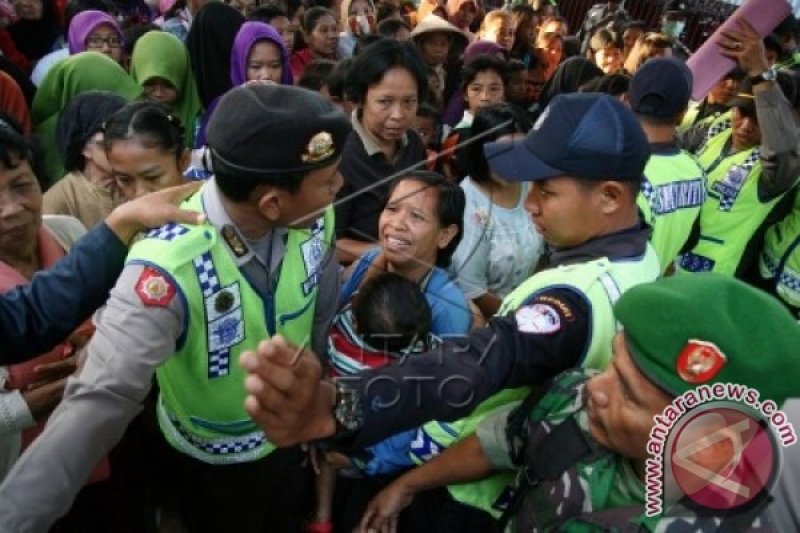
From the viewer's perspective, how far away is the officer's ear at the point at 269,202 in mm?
1495

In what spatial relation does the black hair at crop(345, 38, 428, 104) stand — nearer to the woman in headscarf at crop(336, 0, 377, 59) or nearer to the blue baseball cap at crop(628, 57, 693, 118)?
the blue baseball cap at crop(628, 57, 693, 118)

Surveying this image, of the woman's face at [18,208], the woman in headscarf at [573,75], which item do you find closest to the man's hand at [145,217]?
the woman's face at [18,208]

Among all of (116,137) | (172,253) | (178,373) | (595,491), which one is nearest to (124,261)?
(172,253)

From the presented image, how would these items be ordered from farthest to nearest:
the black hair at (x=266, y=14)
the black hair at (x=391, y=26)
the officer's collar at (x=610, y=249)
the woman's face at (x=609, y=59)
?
the woman's face at (x=609, y=59), the black hair at (x=391, y=26), the black hair at (x=266, y=14), the officer's collar at (x=610, y=249)

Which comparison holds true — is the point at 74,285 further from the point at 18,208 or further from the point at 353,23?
the point at 353,23

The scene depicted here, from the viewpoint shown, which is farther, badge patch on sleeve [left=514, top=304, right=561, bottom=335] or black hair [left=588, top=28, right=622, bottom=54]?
black hair [left=588, top=28, right=622, bottom=54]

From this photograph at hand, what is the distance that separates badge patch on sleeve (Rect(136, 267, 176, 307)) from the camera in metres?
1.35

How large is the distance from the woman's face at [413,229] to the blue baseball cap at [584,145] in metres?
0.67

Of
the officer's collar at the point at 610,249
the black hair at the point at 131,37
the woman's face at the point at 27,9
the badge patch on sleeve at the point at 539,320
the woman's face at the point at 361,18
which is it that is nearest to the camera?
the badge patch on sleeve at the point at 539,320

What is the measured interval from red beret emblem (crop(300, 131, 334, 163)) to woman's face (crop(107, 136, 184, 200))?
92 centimetres

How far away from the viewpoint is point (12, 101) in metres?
2.91

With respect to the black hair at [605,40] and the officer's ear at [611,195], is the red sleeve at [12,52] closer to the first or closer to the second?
the officer's ear at [611,195]

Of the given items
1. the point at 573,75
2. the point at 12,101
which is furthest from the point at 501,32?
the point at 12,101

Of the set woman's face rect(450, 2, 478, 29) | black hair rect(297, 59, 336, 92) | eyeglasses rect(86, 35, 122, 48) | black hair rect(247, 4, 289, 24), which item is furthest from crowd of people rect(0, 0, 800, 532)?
woman's face rect(450, 2, 478, 29)
